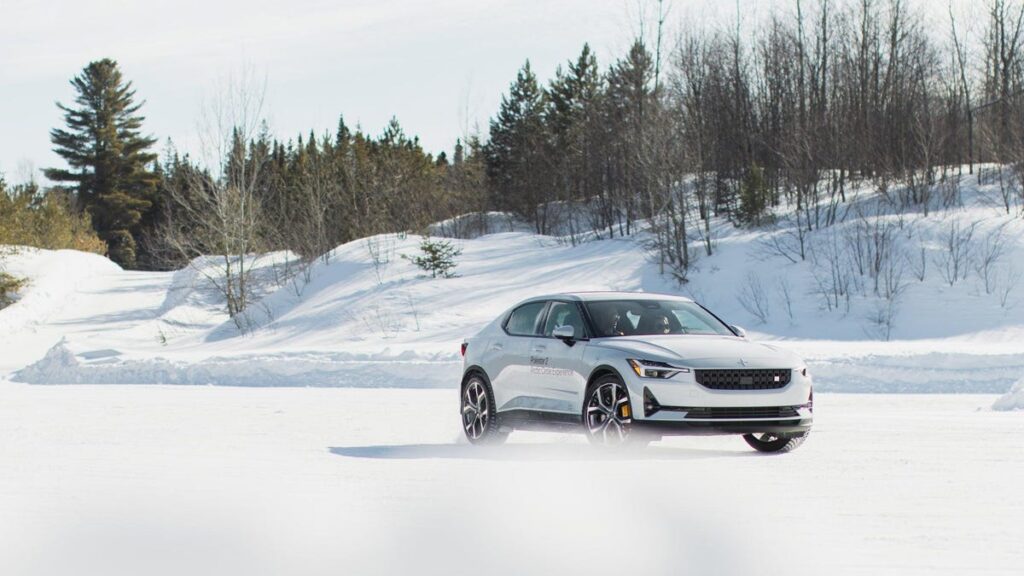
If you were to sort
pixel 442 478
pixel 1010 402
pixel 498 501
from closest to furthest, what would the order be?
pixel 498 501
pixel 442 478
pixel 1010 402

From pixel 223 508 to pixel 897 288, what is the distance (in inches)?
1046

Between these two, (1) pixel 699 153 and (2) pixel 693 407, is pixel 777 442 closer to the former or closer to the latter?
(2) pixel 693 407

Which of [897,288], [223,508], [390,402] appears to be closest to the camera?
[223,508]

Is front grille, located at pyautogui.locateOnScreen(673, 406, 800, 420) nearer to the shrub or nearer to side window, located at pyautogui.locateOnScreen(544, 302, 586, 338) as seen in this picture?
side window, located at pyautogui.locateOnScreen(544, 302, 586, 338)

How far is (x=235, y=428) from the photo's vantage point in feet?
49.0

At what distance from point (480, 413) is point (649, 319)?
2.10 m

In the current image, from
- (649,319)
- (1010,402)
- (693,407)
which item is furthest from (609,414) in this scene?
(1010,402)

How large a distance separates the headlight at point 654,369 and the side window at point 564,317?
4.09 ft

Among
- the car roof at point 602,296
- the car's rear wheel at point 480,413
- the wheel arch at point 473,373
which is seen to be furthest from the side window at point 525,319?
the car's rear wheel at point 480,413

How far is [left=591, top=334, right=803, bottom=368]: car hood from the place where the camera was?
11242 millimetres

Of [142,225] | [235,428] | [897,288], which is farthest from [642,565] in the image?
[142,225]

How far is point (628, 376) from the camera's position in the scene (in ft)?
36.8

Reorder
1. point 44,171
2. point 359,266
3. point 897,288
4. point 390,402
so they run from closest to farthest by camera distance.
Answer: point 390,402 < point 897,288 < point 359,266 < point 44,171

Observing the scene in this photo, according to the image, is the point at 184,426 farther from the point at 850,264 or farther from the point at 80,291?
the point at 80,291
